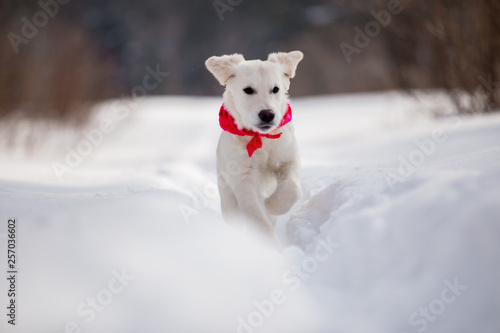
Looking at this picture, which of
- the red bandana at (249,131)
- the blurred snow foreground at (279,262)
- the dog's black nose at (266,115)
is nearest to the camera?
the blurred snow foreground at (279,262)

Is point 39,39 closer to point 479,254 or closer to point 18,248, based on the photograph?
point 18,248

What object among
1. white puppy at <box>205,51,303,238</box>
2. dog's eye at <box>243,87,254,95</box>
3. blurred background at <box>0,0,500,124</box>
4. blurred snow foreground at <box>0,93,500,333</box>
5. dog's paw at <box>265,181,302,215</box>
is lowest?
blurred snow foreground at <box>0,93,500,333</box>

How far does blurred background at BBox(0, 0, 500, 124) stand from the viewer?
6.96m

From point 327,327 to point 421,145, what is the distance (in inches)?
138

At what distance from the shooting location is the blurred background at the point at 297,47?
696cm

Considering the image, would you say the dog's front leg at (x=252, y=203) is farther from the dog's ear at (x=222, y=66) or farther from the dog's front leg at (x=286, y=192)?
the dog's ear at (x=222, y=66)

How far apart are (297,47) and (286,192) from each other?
24.3 meters

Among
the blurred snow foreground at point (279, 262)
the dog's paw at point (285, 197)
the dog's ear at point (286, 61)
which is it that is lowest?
the blurred snow foreground at point (279, 262)

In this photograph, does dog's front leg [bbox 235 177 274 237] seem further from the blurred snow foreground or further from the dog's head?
the dog's head

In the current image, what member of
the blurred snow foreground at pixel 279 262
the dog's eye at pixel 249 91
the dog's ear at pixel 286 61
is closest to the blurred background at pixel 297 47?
the dog's ear at pixel 286 61

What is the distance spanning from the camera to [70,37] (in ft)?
39.5

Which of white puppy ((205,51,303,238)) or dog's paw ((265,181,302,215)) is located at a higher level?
white puppy ((205,51,303,238))

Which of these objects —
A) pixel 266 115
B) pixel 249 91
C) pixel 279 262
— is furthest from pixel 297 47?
pixel 279 262

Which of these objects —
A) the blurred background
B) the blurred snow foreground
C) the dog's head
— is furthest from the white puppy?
the blurred background
